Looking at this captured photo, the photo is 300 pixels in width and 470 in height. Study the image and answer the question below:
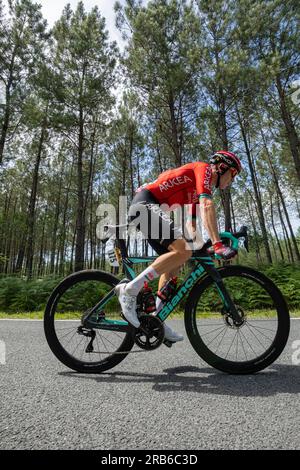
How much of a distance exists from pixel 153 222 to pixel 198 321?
42.3 inches

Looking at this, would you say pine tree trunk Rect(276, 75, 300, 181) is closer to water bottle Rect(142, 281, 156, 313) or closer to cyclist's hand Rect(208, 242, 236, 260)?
cyclist's hand Rect(208, 242, 236, 260)

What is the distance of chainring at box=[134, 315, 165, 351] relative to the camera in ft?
9.55

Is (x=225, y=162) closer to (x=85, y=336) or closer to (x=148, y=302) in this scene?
(x=148, y=302)

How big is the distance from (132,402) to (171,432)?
0.51 m

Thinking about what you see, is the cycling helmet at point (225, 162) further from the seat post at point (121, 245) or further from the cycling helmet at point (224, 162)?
the seat post at point (121, 245)

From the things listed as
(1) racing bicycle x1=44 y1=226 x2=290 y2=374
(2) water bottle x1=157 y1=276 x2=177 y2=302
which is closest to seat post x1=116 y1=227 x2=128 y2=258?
(1) racing bicycle x1=44 y1=226 x2=290 y2=374

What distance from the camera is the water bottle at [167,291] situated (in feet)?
10.2

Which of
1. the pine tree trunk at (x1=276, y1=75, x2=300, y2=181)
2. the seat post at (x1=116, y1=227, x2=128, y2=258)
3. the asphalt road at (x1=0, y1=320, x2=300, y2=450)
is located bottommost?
the asphalt road at (x1=0, y1=320, x2=300, y2=450)

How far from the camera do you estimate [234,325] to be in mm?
2961

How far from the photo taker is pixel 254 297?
3533 millimetres

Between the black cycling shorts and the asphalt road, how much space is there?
4.14 feet

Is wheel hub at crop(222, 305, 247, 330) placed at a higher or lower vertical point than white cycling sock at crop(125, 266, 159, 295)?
lower

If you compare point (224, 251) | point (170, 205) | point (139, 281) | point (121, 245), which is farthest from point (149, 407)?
point (170, 205)
